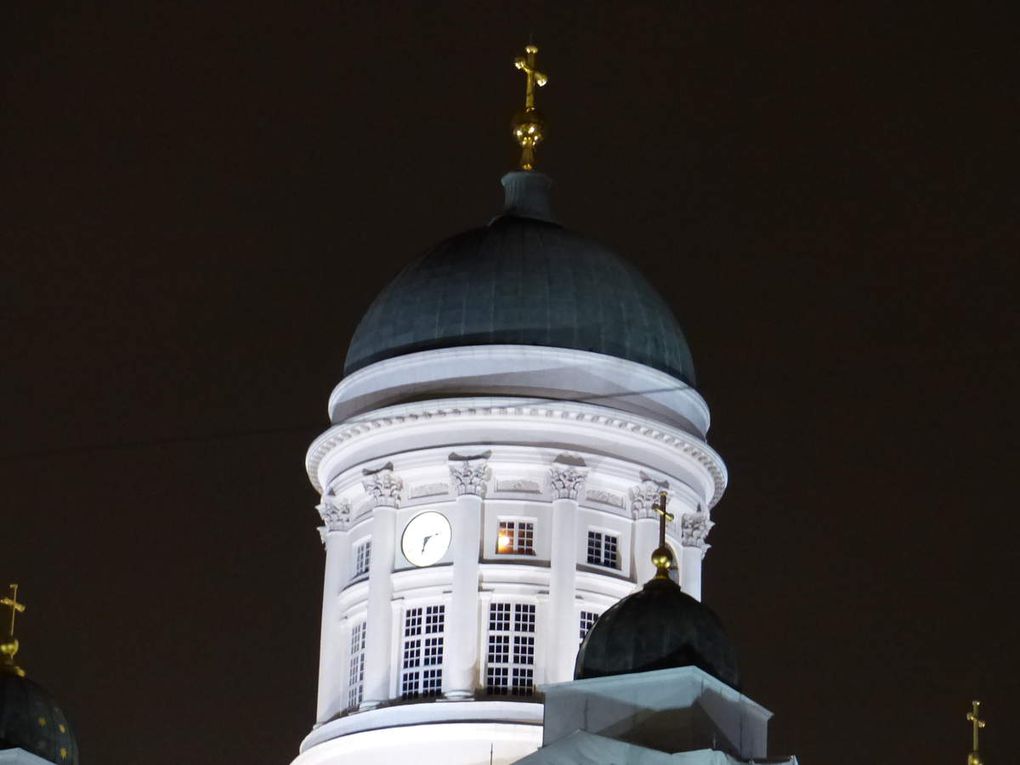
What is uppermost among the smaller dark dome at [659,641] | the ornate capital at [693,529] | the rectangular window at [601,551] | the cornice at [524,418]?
the cornice at [524,418]

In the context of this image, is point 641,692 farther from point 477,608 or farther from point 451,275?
point 451,275

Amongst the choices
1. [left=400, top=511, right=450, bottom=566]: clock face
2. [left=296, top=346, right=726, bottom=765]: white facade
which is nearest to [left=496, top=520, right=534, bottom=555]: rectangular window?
[left=296, top=346, right=726, bottom=765]: white facade

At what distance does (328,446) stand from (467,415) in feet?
14.4

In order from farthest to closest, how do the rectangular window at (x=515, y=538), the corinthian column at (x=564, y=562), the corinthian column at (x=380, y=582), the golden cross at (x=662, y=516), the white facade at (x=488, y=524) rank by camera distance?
the rectangular window at (x=515, y=538) < the corinthian column at (x=380, y=582) < the white facade at (x=488, y=524) < the corinthian column at (x=564, y=562) < the golden cross at (x=662, y=516)

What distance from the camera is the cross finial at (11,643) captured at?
89438 millimetres

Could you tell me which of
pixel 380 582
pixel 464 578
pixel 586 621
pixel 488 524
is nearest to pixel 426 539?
pixel 380 582

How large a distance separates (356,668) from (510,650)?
4.13 metres

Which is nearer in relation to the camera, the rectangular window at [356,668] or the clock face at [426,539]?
the clock face at [426,539]

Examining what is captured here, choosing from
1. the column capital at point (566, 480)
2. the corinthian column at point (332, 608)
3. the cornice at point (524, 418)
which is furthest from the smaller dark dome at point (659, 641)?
the corinthian column at point (332, 608)

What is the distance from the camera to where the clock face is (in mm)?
93062

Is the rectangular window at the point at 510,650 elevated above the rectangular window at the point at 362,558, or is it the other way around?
the rectangular window at the point at 362,558

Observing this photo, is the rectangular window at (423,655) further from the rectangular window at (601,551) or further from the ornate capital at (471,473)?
the rectangular window at (601,551)

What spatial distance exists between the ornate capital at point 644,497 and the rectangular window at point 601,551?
84 cm

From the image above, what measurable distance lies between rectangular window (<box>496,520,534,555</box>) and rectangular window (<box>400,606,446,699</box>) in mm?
1989
